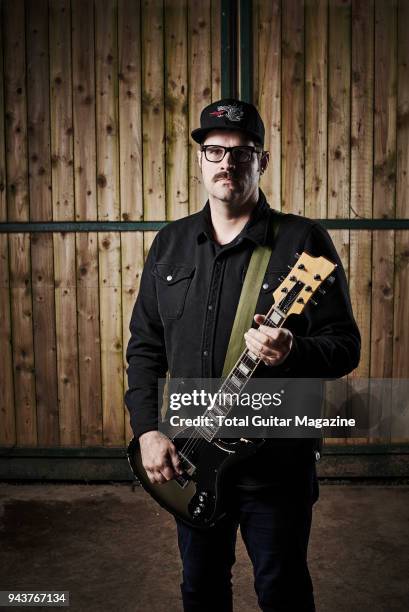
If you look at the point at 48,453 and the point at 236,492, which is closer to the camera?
the point at 236,492

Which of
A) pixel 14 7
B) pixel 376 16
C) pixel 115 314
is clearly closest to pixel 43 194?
pixel 115 314

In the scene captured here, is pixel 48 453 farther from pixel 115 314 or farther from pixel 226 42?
pixel 226 42

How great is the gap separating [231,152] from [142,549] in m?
2.51

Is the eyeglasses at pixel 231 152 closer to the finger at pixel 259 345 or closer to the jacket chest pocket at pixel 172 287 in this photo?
the jacket chest pocket at pixel 172 287

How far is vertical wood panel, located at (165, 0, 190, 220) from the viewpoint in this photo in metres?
4.04

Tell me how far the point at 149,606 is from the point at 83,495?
1467 millimetres

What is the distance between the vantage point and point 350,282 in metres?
4.20

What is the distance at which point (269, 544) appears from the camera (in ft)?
6.26

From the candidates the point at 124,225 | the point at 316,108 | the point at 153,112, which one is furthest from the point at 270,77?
the point at 124,225

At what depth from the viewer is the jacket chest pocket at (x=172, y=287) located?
6.83ft

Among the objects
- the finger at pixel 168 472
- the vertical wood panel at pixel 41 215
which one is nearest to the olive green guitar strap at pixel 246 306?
the finger at pixel 168 472

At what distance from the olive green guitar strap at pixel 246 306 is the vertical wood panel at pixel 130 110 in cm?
238

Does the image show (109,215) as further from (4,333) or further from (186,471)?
(186,471)

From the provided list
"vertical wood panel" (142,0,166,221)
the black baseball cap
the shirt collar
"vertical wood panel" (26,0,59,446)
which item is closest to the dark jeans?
the shirt collar
